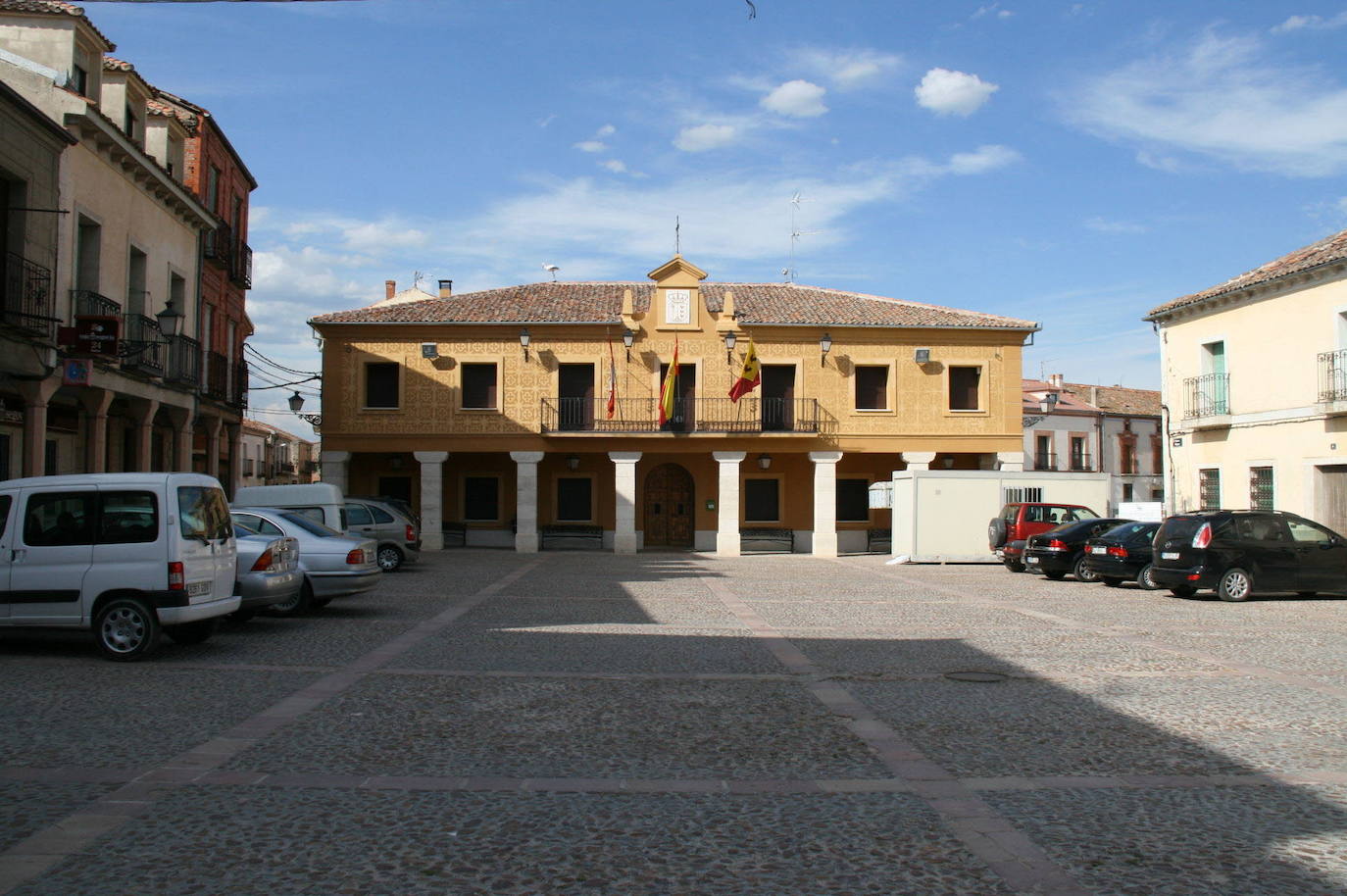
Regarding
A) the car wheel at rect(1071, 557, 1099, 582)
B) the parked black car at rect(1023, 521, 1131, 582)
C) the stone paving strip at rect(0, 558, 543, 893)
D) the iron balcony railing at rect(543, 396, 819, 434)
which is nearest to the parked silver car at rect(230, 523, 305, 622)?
the stone paving strip at rect(0, 558, 543, 893)

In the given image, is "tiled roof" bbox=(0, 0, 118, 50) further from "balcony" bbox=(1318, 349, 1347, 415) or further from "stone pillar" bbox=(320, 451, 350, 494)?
"balcony" bbox=(1318, 349, 1347, 415)

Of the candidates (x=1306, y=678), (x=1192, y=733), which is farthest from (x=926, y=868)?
(x=1306, y=678)

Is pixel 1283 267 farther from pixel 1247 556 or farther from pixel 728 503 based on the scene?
pixel 728 503

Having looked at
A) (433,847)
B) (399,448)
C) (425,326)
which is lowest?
(433,847)

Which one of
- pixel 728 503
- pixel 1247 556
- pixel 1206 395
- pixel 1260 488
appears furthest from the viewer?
pixel 728 503

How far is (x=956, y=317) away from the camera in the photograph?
33.6 metres

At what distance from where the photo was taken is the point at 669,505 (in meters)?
34.6

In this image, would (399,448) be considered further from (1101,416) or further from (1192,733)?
(1101,416)

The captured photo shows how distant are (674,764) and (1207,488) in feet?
82.9

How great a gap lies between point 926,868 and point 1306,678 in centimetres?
676

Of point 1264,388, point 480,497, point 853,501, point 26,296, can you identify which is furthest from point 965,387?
point 26,296

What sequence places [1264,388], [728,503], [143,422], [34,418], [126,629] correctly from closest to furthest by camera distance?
[126,629]
[34,418]
[143,422]
[1264,388]
[728,503]

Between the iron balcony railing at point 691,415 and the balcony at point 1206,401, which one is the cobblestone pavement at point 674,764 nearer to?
the balcony at point 1206,401

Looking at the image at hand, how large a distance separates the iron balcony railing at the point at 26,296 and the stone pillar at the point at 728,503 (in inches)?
730
